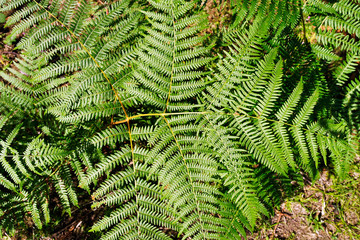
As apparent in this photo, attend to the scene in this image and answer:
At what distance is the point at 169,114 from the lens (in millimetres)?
2516

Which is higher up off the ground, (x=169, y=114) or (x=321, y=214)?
(x=169, y=114)

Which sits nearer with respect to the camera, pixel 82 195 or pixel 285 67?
pixel 285 67

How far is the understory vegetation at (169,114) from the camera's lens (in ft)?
7.39

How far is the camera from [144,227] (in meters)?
2.34

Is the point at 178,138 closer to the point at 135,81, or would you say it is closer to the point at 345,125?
the point at 135,81

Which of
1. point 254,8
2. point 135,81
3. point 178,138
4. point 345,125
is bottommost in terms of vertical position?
point 178,138

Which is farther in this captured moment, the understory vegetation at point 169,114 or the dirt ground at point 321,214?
the dirt ground at point 321,214

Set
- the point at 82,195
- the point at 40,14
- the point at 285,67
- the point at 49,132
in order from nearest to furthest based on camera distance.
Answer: the point at 40,14 → the point at 49,132 → the point at 285,67 → the point at 82,195

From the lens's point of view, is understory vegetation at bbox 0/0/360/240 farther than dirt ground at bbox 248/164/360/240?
No

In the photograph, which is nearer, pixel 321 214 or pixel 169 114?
pixel 169 114

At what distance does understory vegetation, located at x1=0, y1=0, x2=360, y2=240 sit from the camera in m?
2.25

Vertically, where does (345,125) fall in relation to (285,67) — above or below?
below

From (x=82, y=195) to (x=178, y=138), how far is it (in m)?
1.85

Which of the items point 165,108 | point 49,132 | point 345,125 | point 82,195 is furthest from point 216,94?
point 82,195
